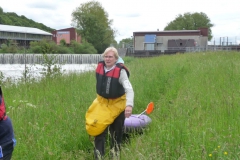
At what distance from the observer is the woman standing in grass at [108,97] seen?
150 inches

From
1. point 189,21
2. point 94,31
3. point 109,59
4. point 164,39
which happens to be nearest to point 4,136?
Result: point 109,59

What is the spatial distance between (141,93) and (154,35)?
47.7 m

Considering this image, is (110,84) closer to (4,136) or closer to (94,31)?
(4,136)

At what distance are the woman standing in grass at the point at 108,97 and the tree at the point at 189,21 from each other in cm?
6891

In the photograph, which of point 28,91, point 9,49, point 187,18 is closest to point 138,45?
point 187,18

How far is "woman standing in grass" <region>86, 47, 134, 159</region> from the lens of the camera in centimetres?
381

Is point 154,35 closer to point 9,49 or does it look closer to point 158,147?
point 9,49

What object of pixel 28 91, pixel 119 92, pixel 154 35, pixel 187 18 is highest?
pixel 187 18

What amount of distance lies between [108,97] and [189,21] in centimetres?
7079

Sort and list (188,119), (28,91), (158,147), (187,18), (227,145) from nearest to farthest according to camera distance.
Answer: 1. (227,145)
2. (158,147)
3. (188,119)
4. (28,91)
5. (187,18)

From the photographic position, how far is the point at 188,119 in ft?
12.3

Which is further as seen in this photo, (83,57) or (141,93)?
(83,57)

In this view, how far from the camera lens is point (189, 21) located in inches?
2805

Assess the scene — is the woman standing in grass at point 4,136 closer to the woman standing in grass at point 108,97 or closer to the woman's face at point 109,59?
the woman standing in grass at point 108,97
